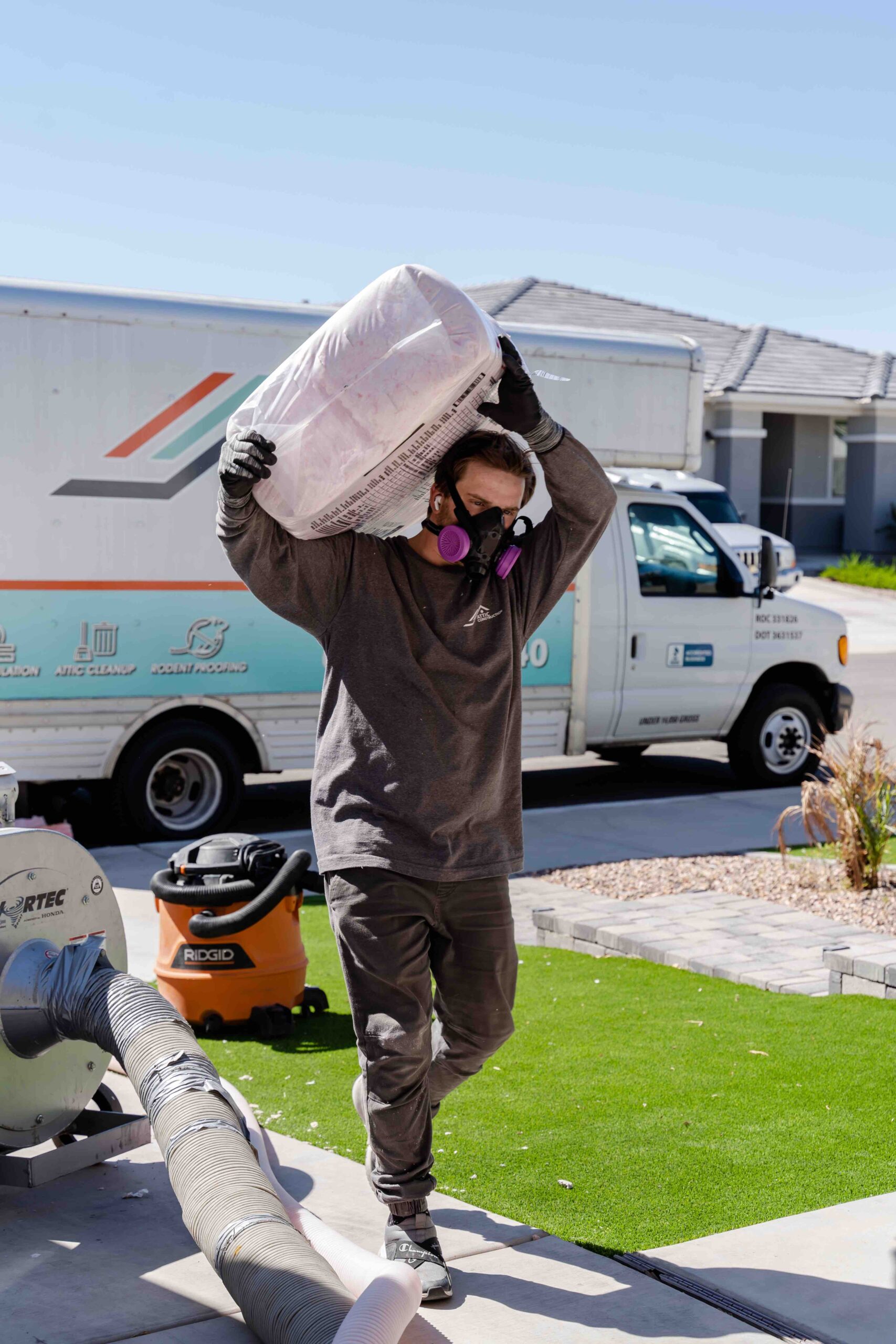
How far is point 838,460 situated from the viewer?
114 feet

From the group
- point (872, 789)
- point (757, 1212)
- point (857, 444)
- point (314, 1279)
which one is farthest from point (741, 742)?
point (857, 444)

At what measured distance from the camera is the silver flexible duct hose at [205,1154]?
9.05 ft

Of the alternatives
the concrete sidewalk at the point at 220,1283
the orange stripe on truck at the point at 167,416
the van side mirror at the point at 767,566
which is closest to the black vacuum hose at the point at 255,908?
the concrete sidewalk at the point at 220,1283

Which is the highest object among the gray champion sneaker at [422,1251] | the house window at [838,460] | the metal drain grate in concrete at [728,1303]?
the house window at [838,460]

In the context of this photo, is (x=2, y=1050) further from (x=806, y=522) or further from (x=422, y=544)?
(x=806, y=522)

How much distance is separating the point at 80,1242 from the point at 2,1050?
1.65ft

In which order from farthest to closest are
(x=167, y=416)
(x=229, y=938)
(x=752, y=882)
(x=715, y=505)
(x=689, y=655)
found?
1. (x=715, y=505)
2. (x=689, y=655)
3. (x=167, y=416)
4. (x=752, y=882)
5. (x=229, y=938)

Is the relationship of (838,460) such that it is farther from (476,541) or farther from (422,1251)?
(422,1251)

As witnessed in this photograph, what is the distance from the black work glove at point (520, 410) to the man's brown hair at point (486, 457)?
0.04 m

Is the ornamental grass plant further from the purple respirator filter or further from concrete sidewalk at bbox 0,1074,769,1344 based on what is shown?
the purple respirator filter

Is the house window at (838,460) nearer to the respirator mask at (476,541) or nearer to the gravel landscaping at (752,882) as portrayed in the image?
the gravel landscaping at (752,882)

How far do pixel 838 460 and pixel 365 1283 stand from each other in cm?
3376

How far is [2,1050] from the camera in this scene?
360cm

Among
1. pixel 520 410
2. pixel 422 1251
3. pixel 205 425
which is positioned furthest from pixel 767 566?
pixel 422 1251
